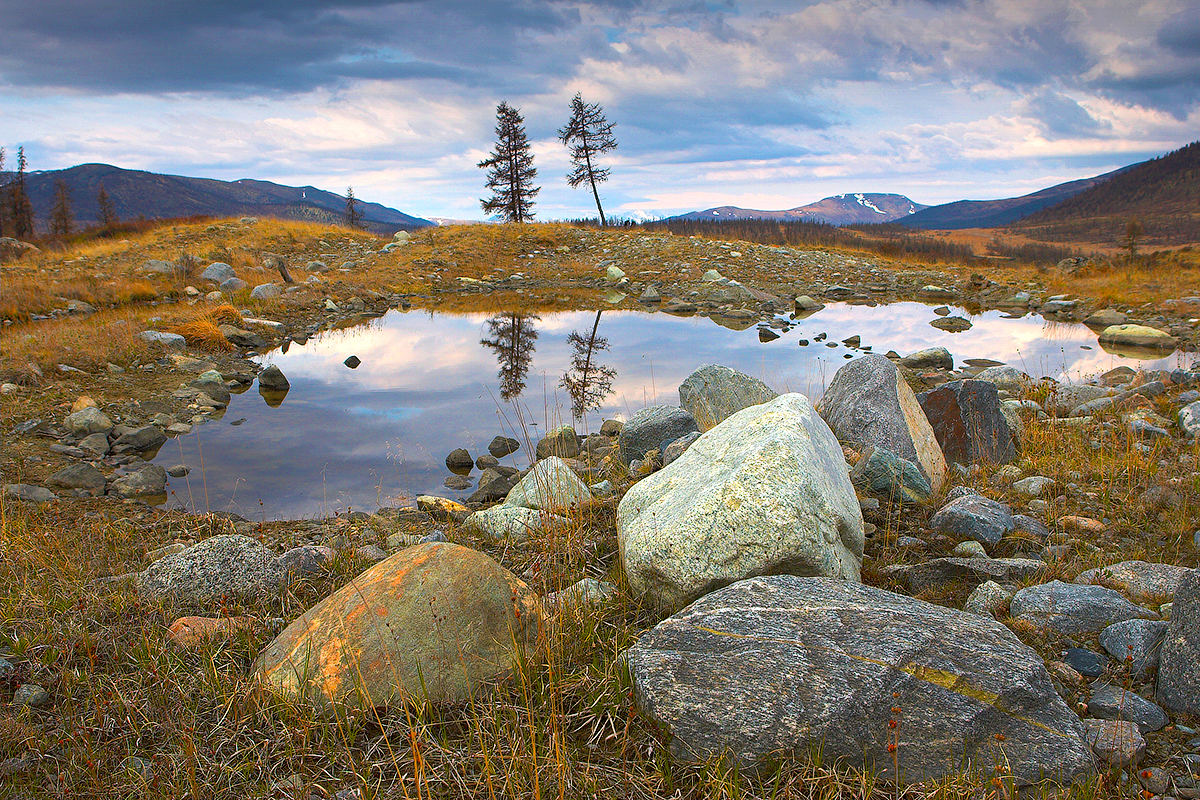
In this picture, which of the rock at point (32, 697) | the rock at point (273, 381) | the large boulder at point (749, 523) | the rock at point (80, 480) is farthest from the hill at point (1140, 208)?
the rock at point (32, 697)

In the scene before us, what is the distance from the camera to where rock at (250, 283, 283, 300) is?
18281 mm

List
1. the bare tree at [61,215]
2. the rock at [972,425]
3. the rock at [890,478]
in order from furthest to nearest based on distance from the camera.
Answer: the bare tree at [61,215]
the rock at [972,425]
the rock at [890,478]

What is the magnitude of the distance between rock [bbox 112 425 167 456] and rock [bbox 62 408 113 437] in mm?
379

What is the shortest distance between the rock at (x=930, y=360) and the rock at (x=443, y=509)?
9.92m

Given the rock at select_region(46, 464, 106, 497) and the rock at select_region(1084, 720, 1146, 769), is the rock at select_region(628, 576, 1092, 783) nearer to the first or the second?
the rock at select_region(1084, 720, 1146, 769)

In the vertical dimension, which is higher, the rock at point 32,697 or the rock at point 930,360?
the rock at point 930,360

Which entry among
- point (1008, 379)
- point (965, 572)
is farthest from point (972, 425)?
point (1008, 379)

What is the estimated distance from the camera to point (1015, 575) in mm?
3818

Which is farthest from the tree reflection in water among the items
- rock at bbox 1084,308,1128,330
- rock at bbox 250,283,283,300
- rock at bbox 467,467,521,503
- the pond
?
rock at bbox 1084,308,1128,330

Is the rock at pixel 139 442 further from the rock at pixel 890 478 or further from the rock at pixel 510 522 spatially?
the rock at pixel 890 478

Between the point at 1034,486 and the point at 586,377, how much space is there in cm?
739

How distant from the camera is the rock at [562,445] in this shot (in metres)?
7.16

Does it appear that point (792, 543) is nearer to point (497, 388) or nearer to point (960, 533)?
point (960, 533)

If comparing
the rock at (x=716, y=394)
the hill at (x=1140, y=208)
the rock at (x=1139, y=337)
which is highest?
the hill at (x=1140, y=208)
